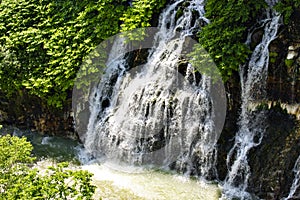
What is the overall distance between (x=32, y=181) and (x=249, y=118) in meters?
4.74

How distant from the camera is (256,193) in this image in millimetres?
7875

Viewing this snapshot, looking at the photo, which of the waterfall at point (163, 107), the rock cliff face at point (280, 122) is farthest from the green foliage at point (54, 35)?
the rock cliff face at point (280, 122)

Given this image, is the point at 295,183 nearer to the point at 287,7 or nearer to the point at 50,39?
the point at 287,7

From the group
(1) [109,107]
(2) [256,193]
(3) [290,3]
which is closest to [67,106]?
(1) [109,107]

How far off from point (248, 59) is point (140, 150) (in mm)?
3176

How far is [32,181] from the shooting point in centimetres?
539

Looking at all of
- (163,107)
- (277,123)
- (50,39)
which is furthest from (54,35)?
(277,123)

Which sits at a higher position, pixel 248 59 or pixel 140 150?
pixel 248 59

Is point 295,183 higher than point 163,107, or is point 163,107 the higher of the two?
point 163,107

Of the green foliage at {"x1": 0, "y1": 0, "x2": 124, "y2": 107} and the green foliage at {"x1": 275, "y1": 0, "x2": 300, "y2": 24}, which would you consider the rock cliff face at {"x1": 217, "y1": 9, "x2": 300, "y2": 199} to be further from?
the green foliage at {"x1": 0, "y1": 0, "x2": 124, "y2": 107}

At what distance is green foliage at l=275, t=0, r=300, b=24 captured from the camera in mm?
7992

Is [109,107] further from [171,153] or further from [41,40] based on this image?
[41,40]

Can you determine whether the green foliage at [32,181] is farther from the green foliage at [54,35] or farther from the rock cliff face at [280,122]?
the green foliage at [54,35]

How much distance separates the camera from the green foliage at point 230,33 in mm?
8312
